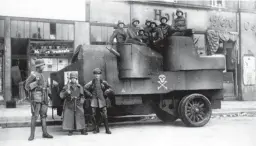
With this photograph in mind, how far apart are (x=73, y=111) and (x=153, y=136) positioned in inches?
80.0

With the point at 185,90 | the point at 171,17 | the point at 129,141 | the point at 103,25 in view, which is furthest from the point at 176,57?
the point at 171,17

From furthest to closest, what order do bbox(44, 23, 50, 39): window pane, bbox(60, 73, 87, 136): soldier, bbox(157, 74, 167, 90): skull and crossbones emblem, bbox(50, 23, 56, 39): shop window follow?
bbox(50, 23, 56, 39): shop window
bbox(44, 23, 50, 39): window pane
bbox(157, 74, 167, 90): skull and crossbones emblem
bbox(60, 73, 87, 136): soldier

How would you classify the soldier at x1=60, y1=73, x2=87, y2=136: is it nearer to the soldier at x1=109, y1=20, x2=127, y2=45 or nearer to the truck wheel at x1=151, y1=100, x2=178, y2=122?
the soldier at x1=109, y1=20, x2=127, y2=45

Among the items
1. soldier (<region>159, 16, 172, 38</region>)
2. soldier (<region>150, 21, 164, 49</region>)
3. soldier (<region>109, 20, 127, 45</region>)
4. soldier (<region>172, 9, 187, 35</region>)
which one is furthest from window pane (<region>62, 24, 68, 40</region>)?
soldier (<region>172, 9, 187, 35</region>)

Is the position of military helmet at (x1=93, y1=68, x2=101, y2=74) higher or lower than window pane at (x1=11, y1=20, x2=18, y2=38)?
lower

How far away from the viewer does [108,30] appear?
56.4ft

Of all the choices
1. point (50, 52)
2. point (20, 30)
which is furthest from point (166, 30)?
point (20, 30)

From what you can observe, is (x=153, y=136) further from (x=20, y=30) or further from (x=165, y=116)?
(x=20, y=30)

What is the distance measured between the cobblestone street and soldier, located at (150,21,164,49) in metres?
2.37

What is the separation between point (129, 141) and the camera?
739 centimetres

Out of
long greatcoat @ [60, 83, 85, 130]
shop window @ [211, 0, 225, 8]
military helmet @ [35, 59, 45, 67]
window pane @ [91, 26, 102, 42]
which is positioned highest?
shop window @ [211, 0, 225, 8]

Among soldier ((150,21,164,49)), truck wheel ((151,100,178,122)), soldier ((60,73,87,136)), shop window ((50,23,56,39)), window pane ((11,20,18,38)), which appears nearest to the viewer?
soldier ((60,73,87,136))

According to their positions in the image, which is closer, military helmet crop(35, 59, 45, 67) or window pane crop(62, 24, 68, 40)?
military helmet crop(35, 59, 45, 67)

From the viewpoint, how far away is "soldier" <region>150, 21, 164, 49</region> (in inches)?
389
